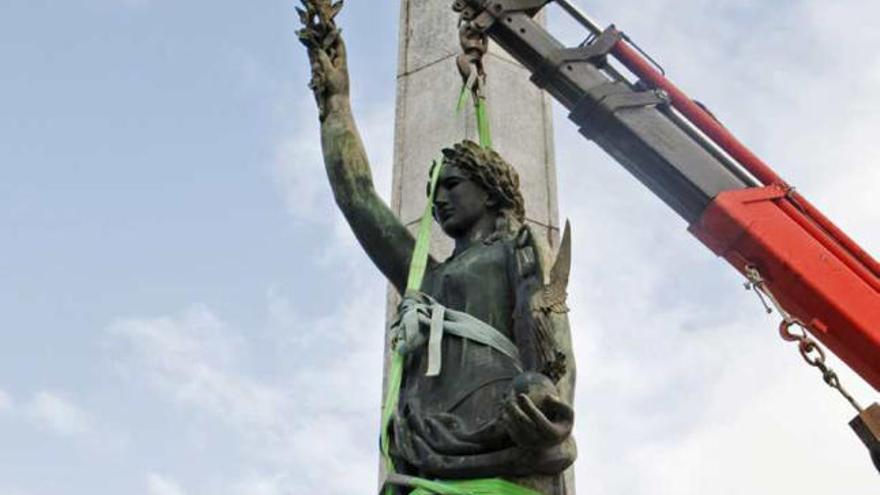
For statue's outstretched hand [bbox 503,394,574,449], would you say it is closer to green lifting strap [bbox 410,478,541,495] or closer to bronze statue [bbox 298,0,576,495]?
bronze statue [bbox 298,0,576,495]

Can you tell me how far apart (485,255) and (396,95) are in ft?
8.58

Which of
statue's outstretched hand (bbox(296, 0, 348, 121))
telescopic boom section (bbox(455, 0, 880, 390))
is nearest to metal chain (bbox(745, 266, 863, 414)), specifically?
telescopic boom section (bbox(455, 0, 880, 390))

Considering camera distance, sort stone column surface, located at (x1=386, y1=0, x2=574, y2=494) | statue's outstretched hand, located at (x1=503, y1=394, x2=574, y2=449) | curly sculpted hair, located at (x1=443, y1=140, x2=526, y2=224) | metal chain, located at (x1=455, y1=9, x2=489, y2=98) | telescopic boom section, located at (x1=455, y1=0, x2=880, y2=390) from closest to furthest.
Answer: statue's outstretched hand, located at (x1=503, y1=394, x2=574, y2=449) < curly sculpted hair, located at (x1=443, y1=140, x2=526, y2=224) < metal chain, located at (x1=455, y1=9, x2=489, y2=98) < telescopic boom section, located at (x1=455, y1=0, x2=880, y2=390) < stone column surface, located at (x1=386, y1=0, x2=574, y2=494)

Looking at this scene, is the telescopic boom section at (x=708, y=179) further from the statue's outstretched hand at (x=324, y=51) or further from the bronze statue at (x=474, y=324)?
the bronze statue at (x=474, y=324)

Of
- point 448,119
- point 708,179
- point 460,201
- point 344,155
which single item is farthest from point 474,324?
point 448,119

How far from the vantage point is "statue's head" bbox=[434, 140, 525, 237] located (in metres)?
4.63

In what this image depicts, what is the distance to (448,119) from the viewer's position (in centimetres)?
651

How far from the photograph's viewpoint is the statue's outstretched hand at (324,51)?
205 inches

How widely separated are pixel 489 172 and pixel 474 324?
65 cm

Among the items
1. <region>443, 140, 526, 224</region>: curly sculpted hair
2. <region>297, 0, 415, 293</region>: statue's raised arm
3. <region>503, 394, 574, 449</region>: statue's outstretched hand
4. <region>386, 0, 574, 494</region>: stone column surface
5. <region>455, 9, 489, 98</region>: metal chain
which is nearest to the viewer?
<region>503, 394, 574, 449</region>: statue's outstretched hand

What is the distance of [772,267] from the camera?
5828 millimetres

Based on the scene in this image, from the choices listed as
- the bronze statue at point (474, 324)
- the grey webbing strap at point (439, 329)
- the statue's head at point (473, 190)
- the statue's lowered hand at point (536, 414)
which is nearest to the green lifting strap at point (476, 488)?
the bronze statue at point (474, 324)

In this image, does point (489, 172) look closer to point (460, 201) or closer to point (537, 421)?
point (460, 201)

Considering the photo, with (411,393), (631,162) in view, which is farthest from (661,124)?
(411,393)
